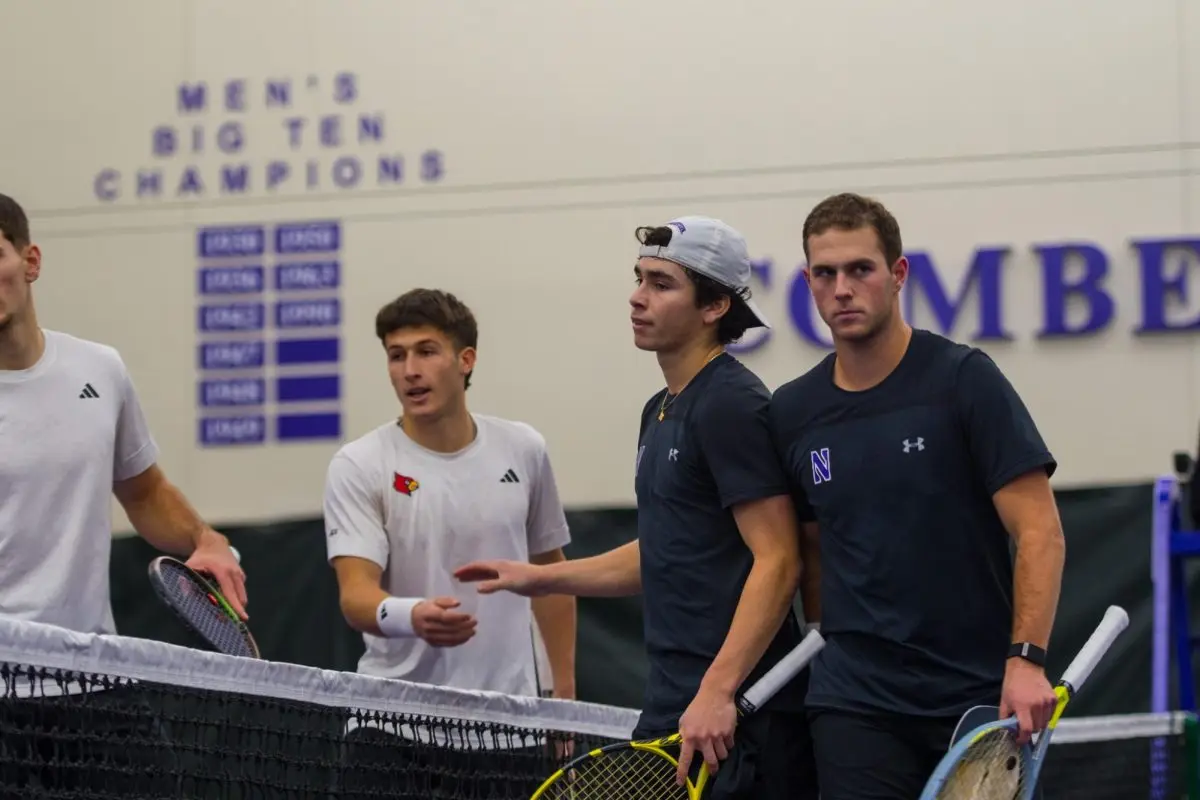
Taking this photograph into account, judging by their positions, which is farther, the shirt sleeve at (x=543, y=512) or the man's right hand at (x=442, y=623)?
the shirt sleeve at (x=543, y=512)

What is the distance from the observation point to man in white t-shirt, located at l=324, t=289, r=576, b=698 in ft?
15.3

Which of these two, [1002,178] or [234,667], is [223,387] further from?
[234,667]

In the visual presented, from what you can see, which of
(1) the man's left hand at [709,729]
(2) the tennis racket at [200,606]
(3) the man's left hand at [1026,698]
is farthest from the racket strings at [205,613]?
(3) the man's left hand at [1026,698]

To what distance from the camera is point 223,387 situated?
26.7 feet

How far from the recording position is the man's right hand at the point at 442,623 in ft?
13.6

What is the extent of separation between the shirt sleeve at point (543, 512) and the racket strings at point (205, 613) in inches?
39.9

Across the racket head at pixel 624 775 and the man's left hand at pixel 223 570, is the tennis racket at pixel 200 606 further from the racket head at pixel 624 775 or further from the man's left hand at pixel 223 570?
the racket head at pixel 624 775

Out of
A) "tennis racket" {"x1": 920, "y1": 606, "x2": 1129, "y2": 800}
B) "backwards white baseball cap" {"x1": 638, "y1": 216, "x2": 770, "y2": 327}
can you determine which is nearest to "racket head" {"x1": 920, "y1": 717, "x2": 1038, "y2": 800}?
"tennis racket" {"x1": 920, "y1": 606, "x2": 1129, "y2": 800}

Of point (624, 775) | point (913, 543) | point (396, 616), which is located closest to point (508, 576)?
point (396, 616)

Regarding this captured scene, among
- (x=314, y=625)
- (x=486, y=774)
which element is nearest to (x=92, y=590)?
(x=486, y=774)

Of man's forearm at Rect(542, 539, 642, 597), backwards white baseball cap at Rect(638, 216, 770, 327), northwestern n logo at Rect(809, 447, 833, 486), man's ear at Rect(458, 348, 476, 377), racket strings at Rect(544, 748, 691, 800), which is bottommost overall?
racket strings at Rect(544, 748, 691, 800)

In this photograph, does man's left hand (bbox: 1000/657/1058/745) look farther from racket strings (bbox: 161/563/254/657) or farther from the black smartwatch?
racket strings (bbox: 161/563/254/657)

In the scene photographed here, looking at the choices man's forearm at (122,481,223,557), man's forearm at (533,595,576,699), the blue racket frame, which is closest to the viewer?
the blue racket frame

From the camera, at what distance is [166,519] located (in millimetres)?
4383
